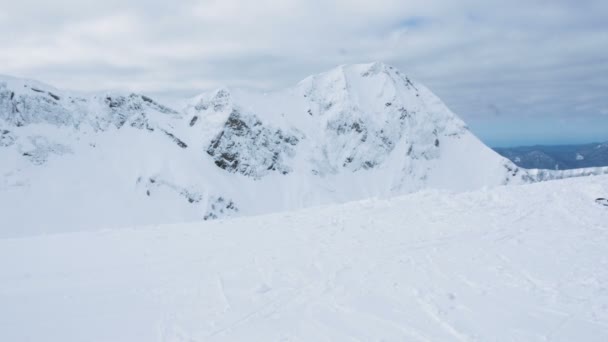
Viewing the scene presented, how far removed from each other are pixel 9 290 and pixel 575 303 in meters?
12.2

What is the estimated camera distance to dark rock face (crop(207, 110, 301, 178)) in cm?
14400

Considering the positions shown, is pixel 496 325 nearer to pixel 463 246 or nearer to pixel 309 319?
pixel 309 319

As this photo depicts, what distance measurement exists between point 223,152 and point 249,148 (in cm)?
1015

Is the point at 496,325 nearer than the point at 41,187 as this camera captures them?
Yes

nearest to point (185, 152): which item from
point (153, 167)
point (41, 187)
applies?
point (153, 167)

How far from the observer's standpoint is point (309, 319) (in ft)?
23.5

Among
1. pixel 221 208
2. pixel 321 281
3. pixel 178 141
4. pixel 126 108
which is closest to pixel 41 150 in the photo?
pixel 126 108

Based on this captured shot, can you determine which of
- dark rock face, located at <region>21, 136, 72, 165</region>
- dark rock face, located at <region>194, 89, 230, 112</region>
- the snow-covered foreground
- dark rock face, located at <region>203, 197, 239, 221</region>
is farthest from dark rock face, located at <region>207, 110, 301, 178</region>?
the snow-covered foreground

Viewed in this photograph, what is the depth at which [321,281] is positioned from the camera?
916cm

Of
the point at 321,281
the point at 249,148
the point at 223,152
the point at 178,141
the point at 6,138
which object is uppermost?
the point at 178,141

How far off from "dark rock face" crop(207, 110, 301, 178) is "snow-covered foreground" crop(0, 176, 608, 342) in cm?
12974

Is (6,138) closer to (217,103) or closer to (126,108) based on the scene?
(126,108)

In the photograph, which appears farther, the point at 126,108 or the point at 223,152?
the point at 126,108

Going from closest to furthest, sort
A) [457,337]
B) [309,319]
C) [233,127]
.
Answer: [457,337]
[309,319]
[233,127]
